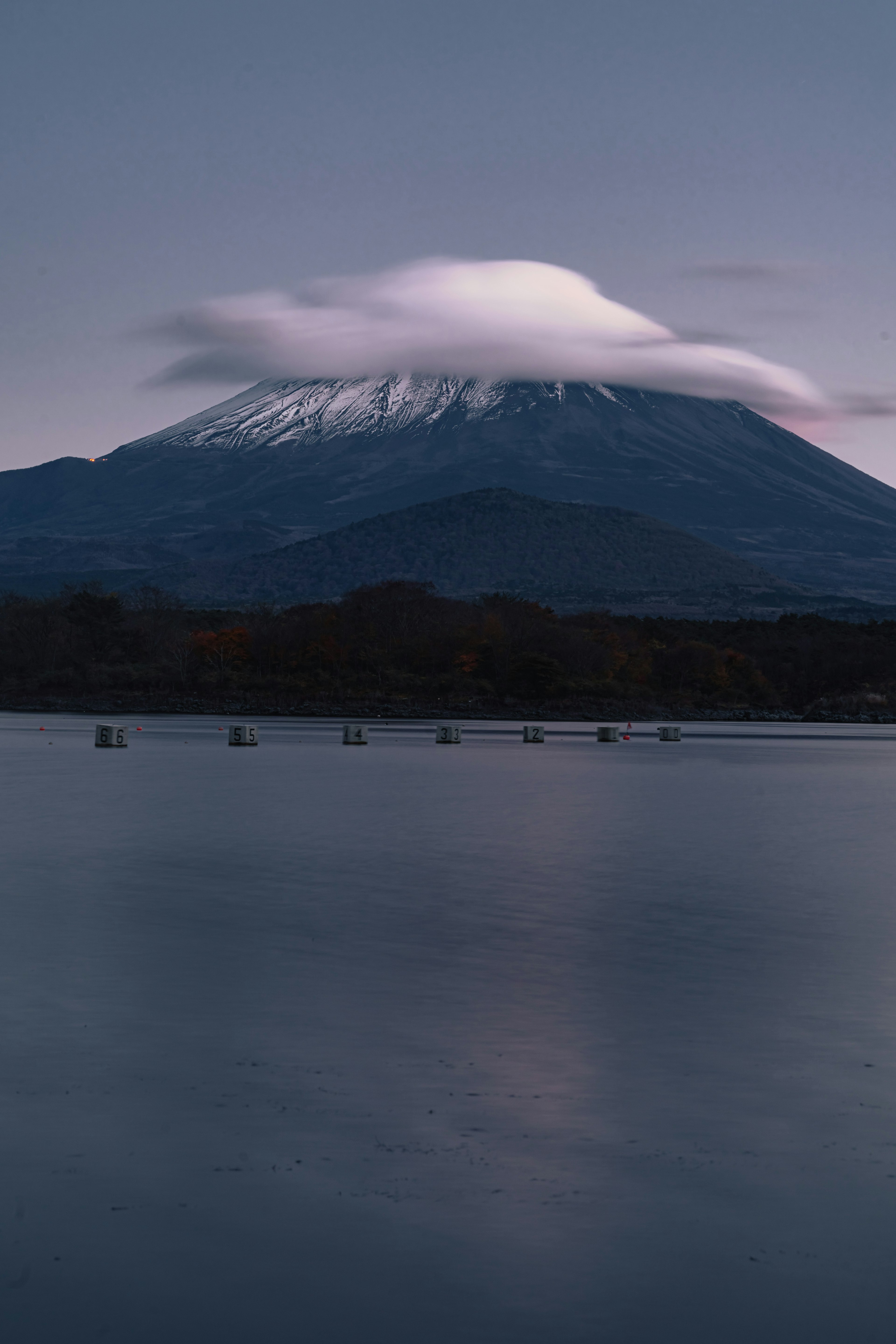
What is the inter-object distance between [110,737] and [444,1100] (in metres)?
65.0

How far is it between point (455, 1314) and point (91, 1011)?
24.0ft

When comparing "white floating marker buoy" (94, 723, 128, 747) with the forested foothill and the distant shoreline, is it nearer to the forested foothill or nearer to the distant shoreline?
the distant shoreline

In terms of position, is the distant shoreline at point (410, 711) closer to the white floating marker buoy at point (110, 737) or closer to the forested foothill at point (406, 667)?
the forested foothill at point (406, 667)

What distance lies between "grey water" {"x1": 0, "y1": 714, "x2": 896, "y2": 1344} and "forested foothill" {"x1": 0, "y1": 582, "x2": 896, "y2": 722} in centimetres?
10967

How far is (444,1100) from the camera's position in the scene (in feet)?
34.6

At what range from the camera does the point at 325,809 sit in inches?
1519

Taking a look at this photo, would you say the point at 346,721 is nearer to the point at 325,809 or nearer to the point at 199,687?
the point at 199,687

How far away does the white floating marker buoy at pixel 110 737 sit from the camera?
7262 cm

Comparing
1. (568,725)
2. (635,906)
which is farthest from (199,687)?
(635,906)

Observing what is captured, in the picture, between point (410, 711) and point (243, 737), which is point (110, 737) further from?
point (410, 711)

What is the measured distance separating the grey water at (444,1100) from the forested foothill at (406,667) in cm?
10967

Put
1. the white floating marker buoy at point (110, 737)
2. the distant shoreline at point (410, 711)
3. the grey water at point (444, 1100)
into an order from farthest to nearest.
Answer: the distant shoreline at point (410, 711) < the white floating marker buoy at point (110, 737) < the grey water at point (444, 1100)

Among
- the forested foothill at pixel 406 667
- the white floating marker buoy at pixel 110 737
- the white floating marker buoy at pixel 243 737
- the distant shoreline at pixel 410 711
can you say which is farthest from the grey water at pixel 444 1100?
the forested foothill at pixel 406 667

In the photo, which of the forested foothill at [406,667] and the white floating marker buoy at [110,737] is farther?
the forested foothill at [406,667]
